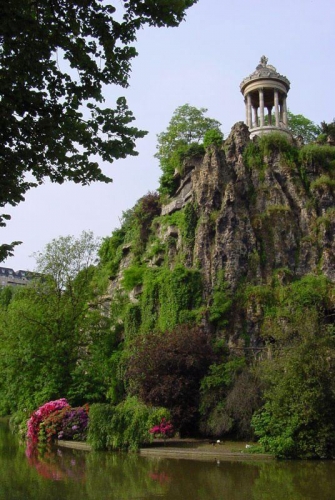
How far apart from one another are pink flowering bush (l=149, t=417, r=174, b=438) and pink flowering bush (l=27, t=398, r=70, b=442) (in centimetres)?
706

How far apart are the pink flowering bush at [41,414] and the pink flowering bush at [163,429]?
706cm

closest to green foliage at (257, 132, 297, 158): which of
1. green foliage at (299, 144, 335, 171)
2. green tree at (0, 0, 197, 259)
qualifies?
green foliage at (299, 144, 335, 171)

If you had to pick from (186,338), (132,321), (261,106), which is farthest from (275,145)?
(186,338)

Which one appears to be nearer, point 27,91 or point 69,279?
point 27,91

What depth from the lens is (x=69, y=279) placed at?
36.0 meters

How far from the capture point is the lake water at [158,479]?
45.0 feet

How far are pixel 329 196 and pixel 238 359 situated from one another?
13.9 meters

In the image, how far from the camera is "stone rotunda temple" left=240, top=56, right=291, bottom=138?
4125cm

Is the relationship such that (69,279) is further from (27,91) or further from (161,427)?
(27,91)

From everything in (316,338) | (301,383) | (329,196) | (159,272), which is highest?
(329,196)

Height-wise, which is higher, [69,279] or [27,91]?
[69,279]

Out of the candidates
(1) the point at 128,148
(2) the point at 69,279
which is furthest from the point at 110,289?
(1) the point at 128,148

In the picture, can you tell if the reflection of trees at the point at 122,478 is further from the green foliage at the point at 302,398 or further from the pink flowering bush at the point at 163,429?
the green foliage at the point at 302,398

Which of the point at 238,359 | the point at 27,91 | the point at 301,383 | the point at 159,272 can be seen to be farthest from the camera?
the point at 159,272
